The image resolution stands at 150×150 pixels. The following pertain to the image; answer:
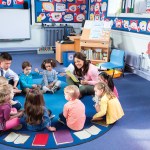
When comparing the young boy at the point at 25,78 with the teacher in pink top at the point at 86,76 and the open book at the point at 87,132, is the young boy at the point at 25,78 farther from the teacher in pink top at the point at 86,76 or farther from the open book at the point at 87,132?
the open book at the point at 87,132

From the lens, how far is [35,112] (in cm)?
227

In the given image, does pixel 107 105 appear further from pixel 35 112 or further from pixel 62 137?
pixel 35 112

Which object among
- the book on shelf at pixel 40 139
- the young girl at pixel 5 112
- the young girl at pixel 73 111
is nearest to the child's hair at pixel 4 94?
the young girl at pixel 5 112

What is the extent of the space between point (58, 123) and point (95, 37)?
284 centimetres

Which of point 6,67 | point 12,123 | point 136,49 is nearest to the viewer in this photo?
point 12,123

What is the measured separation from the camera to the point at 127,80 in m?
4.30

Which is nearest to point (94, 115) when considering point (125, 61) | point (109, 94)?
point (109, 94)

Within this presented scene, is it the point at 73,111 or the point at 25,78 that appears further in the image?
the point at 25,78

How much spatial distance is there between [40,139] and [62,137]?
223 mm

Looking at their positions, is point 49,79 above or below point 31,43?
below

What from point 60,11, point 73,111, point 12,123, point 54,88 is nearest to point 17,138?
point 12,123

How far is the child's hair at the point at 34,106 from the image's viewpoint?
87.9 inches

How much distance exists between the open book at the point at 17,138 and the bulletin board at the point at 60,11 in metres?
4.94

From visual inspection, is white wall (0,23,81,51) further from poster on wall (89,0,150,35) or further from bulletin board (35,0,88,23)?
poster on wall (89,0,150,35)
